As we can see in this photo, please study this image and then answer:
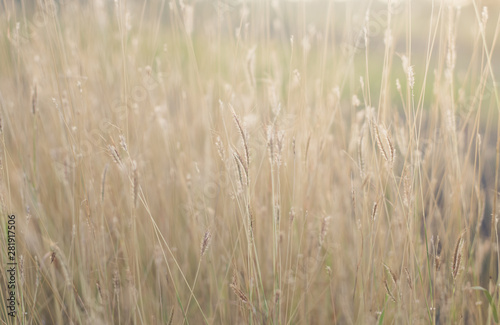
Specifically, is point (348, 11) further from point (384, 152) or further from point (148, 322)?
point (148, 322)

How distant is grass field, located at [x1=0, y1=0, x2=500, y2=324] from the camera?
2.80ft

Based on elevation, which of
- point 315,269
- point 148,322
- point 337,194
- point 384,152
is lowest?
point 148,322

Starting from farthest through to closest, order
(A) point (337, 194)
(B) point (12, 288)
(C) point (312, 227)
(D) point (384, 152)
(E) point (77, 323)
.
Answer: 1. (A) point (337, 194)
2. (C) point (312, 227)
3. (E) point (77, 323)
4. (B) point (12, 288)
5. (D) point (384, 152)

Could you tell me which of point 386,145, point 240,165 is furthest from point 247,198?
point 386,145

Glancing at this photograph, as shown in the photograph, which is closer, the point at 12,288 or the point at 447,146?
the point at 12,288

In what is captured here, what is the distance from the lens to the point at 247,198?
75cm

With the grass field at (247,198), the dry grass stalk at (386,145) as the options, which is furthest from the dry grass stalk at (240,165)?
the dry grass stalk at (386,145)

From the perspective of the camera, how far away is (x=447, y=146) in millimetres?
1052

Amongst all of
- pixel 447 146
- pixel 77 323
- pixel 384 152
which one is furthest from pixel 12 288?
pixel 447 146

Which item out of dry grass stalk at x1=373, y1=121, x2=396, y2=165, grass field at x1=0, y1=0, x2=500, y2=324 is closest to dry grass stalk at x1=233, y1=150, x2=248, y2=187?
grass field at x1=0, y1=0, x2=500, y2=324

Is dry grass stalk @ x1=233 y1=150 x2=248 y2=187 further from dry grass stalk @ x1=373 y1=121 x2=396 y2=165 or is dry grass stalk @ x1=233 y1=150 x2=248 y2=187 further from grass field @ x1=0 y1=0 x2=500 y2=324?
dry grass stalk @ x1=373 y1=121 x2=396 y2=165

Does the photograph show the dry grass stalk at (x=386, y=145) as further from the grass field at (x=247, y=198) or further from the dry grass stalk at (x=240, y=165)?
the dry grass stalk at (x=240, y=165)

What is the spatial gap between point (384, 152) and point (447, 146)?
0.35m

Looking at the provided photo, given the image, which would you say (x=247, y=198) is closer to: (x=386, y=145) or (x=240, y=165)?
(x=240, y=165)
